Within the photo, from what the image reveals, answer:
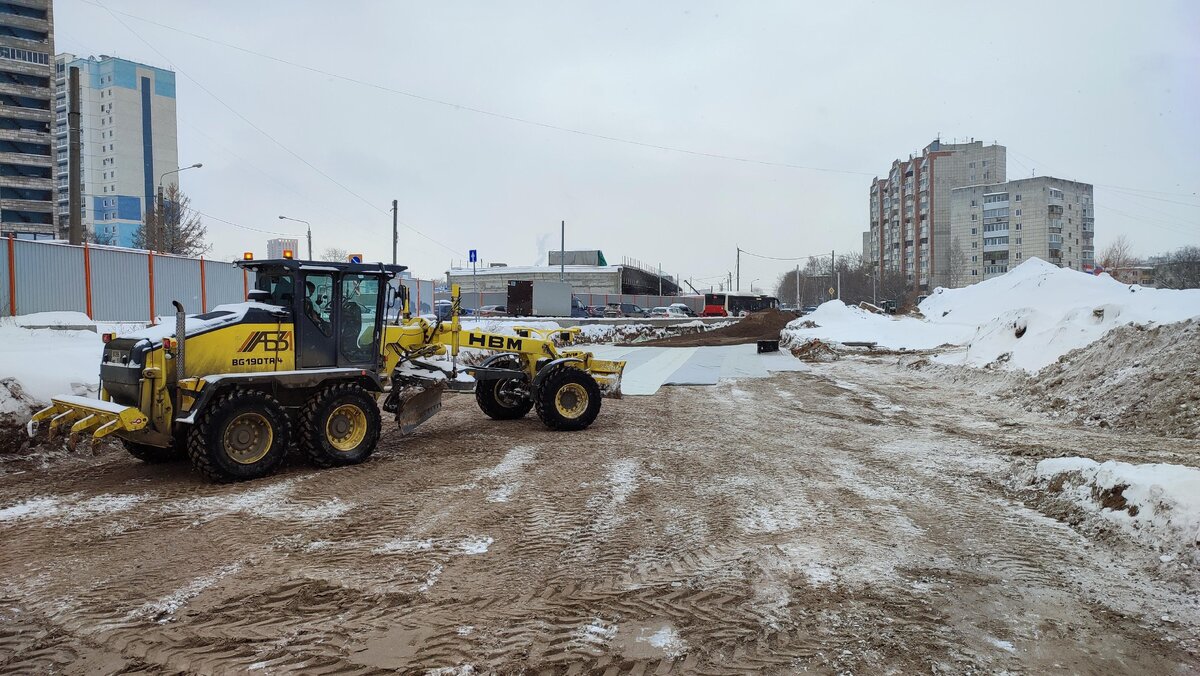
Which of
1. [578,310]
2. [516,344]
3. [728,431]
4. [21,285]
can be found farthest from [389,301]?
[578,310]

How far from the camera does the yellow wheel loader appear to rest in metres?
7.26

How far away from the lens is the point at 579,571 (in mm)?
5043

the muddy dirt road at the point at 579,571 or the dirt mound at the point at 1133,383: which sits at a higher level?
the dirt mound at the point at 1133,383

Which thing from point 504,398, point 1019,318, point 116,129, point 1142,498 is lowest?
point 1142,498

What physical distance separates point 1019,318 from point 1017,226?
87.1 meters

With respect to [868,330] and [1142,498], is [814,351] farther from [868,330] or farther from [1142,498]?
[1142,498]

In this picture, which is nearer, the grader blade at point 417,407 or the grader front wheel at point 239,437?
the grader front wheel at point 239,437

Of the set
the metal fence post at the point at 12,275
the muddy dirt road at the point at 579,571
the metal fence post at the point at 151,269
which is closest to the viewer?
the muddy dirt road at the point at 579,571

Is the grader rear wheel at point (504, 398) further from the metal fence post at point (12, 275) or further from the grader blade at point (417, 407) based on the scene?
the metal fence post at point (12, 275)

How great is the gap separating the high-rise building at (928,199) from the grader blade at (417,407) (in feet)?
322

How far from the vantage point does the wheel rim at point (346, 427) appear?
8.31 metres

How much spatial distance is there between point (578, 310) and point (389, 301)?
44417 mm

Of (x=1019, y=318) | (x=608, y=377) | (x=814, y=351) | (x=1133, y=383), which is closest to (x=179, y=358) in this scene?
(x=608, y=377)

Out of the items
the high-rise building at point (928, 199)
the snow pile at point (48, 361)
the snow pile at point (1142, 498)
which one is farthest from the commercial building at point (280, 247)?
the high-rise building at point (928, 199)
